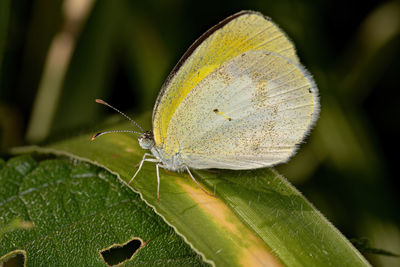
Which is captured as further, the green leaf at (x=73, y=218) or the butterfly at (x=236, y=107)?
the butterfly at (x=236, y=107)

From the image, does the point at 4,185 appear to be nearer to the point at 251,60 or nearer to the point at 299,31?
the point at 251,60

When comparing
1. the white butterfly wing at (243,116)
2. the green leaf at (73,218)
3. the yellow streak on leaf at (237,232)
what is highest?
the white butterfly wing at (243,116)

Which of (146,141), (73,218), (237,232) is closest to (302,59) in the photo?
(146,141)

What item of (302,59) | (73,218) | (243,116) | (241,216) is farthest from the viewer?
(302,59)

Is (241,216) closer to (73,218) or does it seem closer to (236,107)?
(236,107)

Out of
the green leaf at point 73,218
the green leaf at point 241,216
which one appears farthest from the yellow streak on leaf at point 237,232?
the green leaf at point 73,218

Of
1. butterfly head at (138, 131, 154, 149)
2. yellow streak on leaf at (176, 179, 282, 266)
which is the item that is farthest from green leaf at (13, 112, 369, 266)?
butterfly head at (138, 131, 154, 149)

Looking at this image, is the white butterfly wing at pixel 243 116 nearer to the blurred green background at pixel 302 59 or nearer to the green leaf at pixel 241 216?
the green leaf at pixel 241 216
